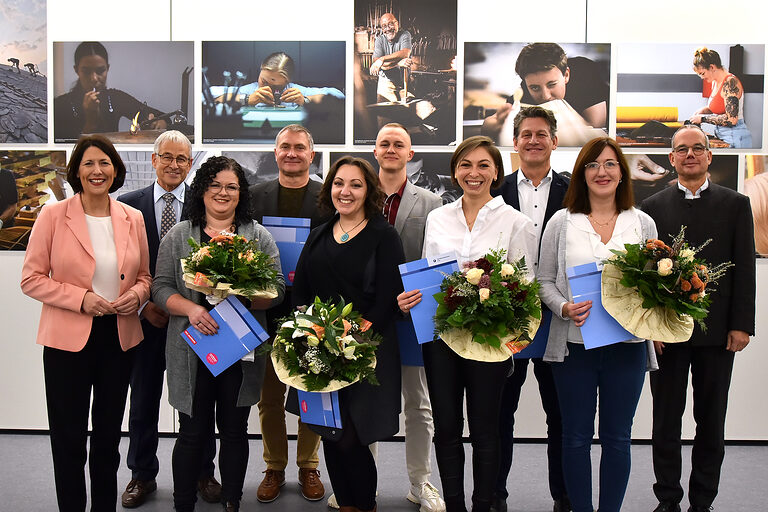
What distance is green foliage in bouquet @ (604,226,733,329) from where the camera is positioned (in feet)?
8.95

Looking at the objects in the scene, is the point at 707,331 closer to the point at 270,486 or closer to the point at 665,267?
the point at 665,267

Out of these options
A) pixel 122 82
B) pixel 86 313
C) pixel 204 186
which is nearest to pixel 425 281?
pixel 204 186

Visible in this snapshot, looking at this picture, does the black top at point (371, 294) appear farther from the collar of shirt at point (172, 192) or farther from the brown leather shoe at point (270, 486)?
the collar of shirt at point (172, 192)

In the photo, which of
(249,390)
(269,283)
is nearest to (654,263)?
(269,283)

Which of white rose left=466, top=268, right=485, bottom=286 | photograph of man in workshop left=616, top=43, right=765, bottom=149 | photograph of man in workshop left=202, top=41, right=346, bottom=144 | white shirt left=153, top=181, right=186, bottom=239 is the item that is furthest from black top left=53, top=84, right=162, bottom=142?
photograph of man in workshop left=616, top=43, right=765, bottom=149

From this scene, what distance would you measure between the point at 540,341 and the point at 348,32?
→ 2.96 metres

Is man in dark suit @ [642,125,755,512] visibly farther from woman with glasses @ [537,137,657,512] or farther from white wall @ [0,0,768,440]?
white wall @ [0,0,768,440]

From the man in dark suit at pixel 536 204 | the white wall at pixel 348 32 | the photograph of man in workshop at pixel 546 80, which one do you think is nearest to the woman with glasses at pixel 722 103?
the white wall at pixel 348 32

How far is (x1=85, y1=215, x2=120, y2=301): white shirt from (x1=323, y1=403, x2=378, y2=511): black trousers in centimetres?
129

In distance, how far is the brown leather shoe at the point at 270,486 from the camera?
381 cm

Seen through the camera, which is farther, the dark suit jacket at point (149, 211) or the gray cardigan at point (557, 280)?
the dark suit jacket at point (149, 211)

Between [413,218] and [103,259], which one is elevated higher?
[413,218]

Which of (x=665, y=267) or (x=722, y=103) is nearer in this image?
(x=665, y=267)

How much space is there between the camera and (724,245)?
3.46 meters
